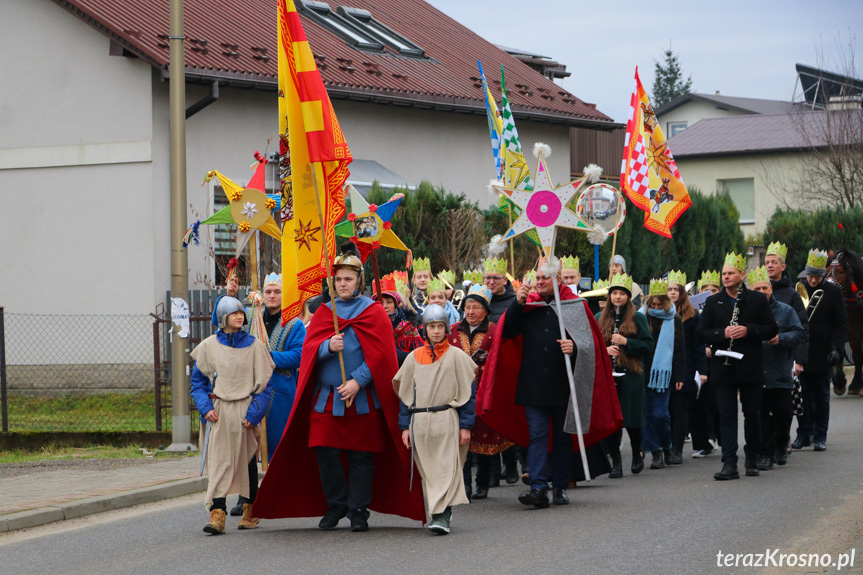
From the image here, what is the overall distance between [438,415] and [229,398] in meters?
1.51

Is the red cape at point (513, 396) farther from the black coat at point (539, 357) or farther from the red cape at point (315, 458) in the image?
the red cape at point (315, 458)

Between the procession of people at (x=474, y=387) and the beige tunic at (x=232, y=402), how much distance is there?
1 cm

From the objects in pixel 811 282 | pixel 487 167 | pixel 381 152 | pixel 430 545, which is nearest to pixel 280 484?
pixel 430 545

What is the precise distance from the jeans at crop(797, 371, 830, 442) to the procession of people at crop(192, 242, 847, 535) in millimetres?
47

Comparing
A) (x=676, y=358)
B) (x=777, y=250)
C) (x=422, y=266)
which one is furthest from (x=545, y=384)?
(x=777, y=250)

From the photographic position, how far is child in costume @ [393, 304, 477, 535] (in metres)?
8.95

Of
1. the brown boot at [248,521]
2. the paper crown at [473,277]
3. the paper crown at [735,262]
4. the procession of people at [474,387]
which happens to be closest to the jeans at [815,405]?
the procession of people at [474,387]

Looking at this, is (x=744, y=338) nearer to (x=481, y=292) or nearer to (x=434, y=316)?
(x=481, y=292)

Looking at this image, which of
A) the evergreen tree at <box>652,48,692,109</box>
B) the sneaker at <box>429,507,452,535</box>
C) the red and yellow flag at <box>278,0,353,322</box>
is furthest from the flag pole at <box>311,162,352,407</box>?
the evergreen tree at <box>652,48,692,109</box>

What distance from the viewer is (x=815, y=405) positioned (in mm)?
13602

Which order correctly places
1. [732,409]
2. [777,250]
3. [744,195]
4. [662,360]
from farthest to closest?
[744,195] → [777,250] → [662,360] → [732,409]

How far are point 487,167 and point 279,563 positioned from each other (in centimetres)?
2039

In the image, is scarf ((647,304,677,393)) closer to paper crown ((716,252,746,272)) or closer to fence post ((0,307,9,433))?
paper crown ((716,252,746,272))

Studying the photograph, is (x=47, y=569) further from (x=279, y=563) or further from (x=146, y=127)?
(x=146, y=127)
